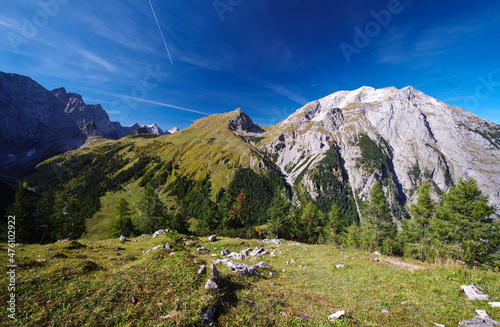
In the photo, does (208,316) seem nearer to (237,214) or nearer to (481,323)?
(481,323)

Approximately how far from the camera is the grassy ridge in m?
6.69

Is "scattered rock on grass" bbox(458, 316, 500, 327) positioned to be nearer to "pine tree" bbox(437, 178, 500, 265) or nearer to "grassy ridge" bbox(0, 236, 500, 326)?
"grassy ridge" bbox(0, 236, 500, 326)

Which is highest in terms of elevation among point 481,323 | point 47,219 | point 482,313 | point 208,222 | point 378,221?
point 481,323

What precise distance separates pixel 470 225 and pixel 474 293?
21234 mm

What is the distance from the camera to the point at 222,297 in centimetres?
870

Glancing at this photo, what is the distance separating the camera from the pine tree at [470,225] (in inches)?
885

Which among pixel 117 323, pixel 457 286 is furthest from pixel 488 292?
pixel 117 323

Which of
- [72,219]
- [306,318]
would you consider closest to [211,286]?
[306,318]

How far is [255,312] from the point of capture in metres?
8.20

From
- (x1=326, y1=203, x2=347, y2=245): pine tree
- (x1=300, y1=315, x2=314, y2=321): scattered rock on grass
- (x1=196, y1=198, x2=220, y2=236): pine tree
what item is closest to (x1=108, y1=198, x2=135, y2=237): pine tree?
(x1=196, y1=198, x2=220, y2=236): pine tree

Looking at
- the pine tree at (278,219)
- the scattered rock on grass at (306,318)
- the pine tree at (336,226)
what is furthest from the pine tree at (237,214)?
Result: the scattered rock on grass at (306,318)

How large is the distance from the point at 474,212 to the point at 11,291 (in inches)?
1669

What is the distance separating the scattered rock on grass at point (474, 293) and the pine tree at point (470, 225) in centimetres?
2005

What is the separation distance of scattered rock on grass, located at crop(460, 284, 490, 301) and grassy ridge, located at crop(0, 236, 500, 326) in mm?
308
